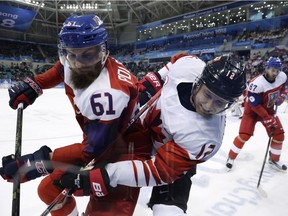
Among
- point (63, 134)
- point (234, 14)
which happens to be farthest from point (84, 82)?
point (234, 14)

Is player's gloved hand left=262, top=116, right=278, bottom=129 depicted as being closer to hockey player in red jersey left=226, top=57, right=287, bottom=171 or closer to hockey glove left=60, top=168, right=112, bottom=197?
hockey player in red jersey left=226, top=57, right=287, bottom=171

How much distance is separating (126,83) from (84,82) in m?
0.20

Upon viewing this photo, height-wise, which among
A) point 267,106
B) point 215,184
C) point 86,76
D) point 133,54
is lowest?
point 215,184

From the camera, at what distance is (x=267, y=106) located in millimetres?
3121

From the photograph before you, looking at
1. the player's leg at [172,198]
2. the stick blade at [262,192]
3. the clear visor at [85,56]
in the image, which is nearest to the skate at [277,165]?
the stick blade at [262,192]

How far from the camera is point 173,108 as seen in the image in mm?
1258

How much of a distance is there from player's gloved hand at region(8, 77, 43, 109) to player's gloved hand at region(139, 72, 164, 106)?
28.2 inches

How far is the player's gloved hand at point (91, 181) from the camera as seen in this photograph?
118 cm

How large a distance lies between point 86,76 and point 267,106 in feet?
8.47

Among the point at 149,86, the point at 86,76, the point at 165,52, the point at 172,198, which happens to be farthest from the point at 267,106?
the point at 165,52

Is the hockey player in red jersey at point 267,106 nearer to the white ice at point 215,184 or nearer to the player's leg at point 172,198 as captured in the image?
the white ice at point 215,184

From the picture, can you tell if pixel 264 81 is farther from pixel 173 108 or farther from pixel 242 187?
pixel 173 108

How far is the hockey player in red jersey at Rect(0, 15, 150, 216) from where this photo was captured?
1.18 metres

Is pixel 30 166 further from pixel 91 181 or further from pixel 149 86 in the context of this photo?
pixel 149 86
